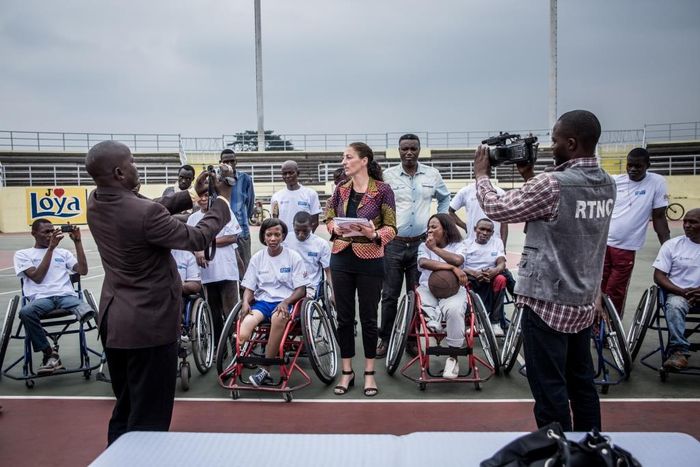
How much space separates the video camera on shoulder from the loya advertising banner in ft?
62.7

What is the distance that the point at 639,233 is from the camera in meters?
4.74

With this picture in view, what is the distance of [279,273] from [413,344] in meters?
1.45

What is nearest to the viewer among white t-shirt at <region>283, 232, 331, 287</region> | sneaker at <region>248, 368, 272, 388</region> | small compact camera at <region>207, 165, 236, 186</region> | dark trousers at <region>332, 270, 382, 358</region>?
small compact camera at <region>207, 165, 236, 186</region>

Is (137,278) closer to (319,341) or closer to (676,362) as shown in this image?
(319,341)

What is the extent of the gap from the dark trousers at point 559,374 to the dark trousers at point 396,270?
253cm

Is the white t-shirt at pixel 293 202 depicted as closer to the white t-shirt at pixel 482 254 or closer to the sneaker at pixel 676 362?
the white t-shirt at pixel 482 254

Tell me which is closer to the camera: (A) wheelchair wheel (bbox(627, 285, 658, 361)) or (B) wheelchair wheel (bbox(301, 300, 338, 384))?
(B) wheelchair wheel (bbox(301, 300, 338, 384))

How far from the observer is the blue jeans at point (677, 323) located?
4.22 meters

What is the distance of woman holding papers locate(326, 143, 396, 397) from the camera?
12.9 feet

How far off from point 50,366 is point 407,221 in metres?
3.05

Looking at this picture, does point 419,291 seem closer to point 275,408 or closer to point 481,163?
point 275,408

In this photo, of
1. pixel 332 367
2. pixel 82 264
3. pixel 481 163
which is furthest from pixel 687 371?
pixel 82 264

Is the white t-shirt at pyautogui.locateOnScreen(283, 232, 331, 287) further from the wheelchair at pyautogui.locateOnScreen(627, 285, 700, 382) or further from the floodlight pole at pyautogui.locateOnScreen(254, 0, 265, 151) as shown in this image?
the floodlight pole at pyautogui.locateOnScreen(254, 0, 265, 151)

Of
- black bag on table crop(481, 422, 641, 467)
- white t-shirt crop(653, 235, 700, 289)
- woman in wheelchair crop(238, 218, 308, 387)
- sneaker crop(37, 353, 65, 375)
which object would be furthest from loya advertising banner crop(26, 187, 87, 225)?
black bag on table crop(481, 422, 641, 467)
